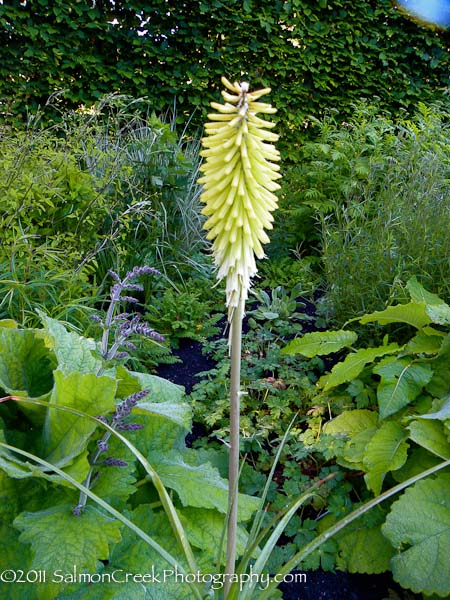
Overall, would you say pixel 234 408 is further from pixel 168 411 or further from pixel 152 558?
pixel 152 558

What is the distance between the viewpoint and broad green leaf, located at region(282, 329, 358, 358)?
118 inches

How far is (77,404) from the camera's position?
1.80 m

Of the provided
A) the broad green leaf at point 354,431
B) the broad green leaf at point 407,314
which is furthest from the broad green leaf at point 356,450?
Result: the broad green leaf at point 407,314

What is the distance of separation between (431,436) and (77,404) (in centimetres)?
146

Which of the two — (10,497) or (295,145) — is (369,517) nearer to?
(10,497)

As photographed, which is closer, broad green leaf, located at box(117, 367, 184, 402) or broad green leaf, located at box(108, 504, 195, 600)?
broad green leaf, located at box(108, 504, 195, 600)

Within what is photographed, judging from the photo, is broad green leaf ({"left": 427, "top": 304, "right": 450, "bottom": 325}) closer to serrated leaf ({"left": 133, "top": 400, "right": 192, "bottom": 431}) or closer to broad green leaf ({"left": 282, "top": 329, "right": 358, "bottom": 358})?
broad green leaf ({"left": 282, "top": 329, "right": 358, "bottom": 358})

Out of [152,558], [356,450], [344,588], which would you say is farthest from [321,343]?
[152,558]

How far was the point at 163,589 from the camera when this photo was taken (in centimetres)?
174

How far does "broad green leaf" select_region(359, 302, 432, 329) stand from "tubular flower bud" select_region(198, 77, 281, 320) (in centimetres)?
172

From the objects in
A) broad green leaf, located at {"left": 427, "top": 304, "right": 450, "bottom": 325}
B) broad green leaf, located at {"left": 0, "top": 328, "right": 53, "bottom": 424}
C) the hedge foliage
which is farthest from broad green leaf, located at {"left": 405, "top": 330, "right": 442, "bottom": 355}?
the hedge foliage

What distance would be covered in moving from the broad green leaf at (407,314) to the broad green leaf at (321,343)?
0.17 m

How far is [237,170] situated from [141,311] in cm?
323

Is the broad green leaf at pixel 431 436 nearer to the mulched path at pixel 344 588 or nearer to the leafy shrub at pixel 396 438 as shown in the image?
the leafy shrub at pixel 396 438
